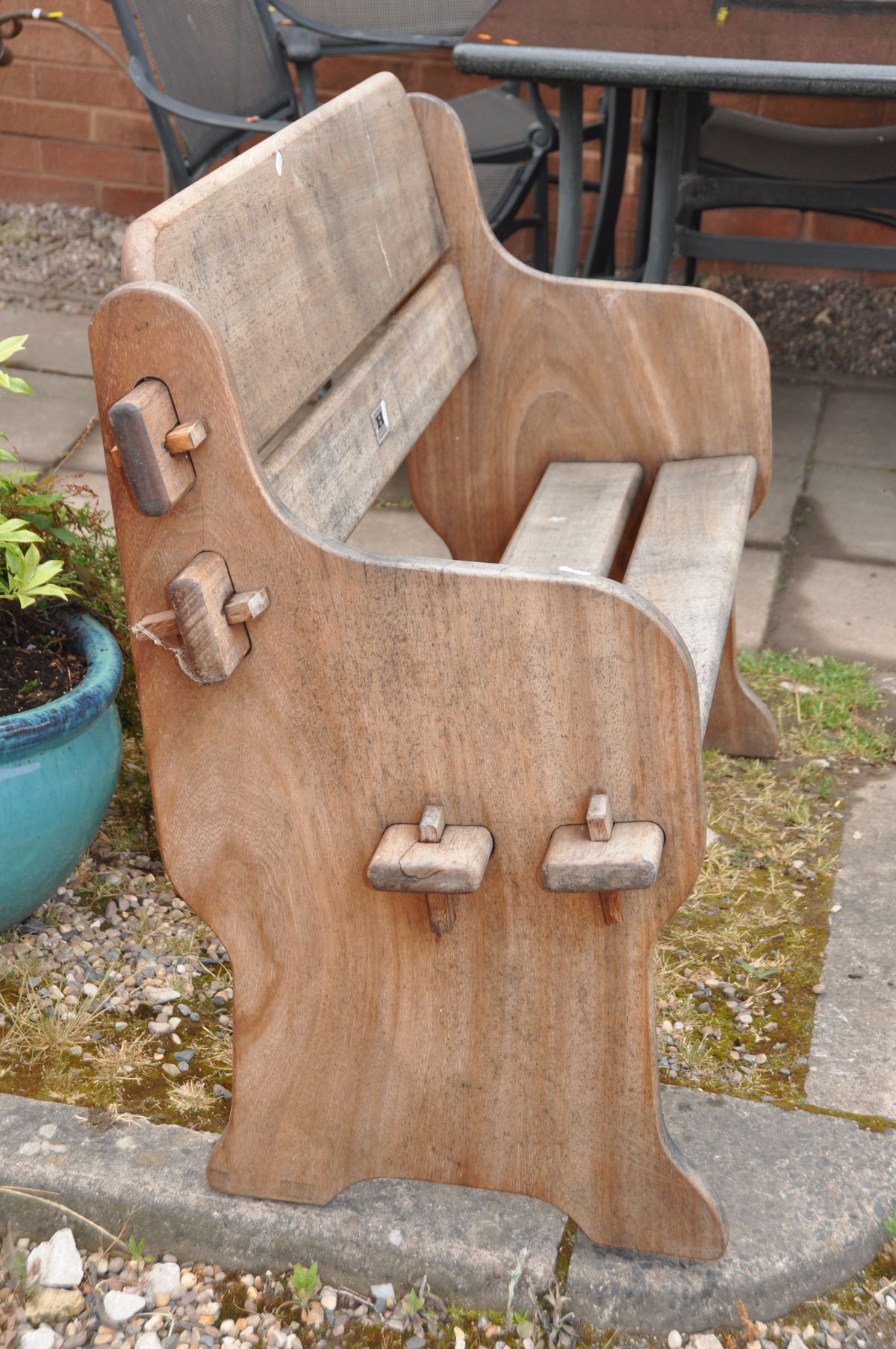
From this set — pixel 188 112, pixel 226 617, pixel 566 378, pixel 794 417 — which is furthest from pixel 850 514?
pixel 226 617

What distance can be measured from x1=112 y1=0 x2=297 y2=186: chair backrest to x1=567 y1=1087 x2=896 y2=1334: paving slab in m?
2.88

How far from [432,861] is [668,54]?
2.16 meters

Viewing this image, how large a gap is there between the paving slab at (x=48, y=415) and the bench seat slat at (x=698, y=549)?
204 cm

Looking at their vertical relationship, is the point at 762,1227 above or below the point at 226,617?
below

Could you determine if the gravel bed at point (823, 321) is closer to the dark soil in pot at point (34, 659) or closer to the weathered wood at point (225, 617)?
the dark soil in pot at point (34, 659)

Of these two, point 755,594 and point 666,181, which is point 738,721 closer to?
point 755,594

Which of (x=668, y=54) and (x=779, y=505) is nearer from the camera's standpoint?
(x=668, y=54)

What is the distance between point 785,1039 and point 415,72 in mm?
3792

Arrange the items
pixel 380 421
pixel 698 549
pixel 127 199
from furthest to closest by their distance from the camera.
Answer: pixel 127 199, pixel 698 549, pixel 380 421

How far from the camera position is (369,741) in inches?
54.5

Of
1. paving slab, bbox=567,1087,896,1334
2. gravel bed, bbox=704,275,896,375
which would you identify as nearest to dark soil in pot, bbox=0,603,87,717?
paving slab, bbox=567,1087,896,1334

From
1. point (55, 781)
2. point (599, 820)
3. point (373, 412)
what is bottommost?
point (55, 781)

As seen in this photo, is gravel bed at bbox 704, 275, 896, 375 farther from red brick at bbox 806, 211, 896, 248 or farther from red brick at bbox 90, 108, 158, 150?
red brick at bbox 90, 108, 158, 150

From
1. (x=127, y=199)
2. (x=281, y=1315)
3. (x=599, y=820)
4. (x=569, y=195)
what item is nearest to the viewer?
(x=599, y=820)
